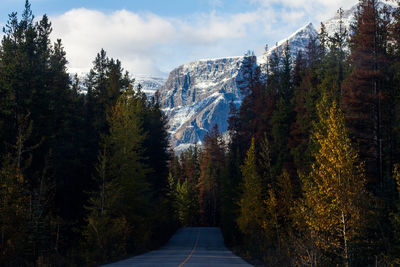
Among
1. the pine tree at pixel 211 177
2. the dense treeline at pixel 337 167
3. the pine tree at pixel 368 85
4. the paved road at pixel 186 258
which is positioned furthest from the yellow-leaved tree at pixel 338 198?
the pine tree at pixel 211 177

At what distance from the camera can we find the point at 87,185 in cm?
3844

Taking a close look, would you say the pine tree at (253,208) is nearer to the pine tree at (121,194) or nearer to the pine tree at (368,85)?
→ the pine tree at (121,194)

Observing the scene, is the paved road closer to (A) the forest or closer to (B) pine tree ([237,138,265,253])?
(A) the forest

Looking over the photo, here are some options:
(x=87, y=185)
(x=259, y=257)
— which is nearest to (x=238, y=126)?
(x=87, y=185)

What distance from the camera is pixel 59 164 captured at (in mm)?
33156

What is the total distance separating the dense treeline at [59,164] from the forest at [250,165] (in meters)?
0.11

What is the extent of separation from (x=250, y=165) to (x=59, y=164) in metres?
16.8

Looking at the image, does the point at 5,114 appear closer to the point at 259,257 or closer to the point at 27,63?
the point at 27,63

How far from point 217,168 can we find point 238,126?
1067 inches

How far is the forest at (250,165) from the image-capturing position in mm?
17750

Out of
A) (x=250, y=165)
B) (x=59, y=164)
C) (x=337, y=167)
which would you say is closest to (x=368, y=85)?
(x=337, y=167)

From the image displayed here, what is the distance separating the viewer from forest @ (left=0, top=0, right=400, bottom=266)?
17750mm

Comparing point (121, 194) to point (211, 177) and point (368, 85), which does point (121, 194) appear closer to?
point (368, 85)

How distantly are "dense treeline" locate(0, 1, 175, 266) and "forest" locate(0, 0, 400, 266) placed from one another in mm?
109
